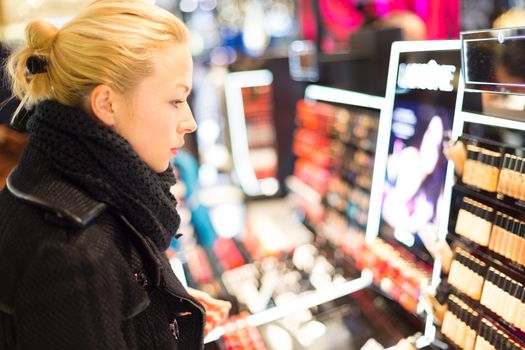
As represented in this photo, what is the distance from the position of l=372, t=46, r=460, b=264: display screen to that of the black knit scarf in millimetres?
1148

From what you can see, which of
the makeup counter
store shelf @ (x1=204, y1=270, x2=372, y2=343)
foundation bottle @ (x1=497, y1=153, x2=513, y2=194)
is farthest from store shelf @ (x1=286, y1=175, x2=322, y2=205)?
foundation bottle @ (x1=497, y1=153, x2=513, y2=194)

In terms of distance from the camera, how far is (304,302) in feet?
6.83

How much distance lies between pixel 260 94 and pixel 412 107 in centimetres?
196

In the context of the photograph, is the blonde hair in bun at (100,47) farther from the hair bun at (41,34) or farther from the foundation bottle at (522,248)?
the foundation bottle at (522,248)

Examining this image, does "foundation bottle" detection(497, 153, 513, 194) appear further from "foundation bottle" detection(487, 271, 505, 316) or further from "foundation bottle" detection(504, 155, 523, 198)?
"foundation bottle" detection(487, 271, 505, 316)

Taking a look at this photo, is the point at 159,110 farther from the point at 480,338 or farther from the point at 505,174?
the point at 480,338

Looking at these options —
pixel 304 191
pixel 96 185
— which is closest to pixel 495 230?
pixel 96 185

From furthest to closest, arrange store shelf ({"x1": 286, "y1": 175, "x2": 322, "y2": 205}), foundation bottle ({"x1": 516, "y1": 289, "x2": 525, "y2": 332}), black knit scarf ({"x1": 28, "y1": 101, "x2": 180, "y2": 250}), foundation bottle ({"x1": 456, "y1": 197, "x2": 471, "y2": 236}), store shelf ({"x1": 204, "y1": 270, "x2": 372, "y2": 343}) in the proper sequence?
1. store shelf ({"x1": 286, "y1": 175, "x2": 322, "y2": 205})
2. store shelf ({"x1": 204, "y1": 270, "x2": 372, "y2": 343})
3. foundation bottle ({"x1": 456, "y1": 197, "x2": 471, "y2": 236})
4. foundation bottle ({"x1": 516, "y1": 289, "x2": 525, "y2": 332})
5. black knit scarf ({"x1": 28, "y1": 101, "x2": 180, "y2": 250})

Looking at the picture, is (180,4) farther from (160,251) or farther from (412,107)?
(160,251)

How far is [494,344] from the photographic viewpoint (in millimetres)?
1403

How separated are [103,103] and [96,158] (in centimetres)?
13

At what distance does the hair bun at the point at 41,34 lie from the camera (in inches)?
43.1

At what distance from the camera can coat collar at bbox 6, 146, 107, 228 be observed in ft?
3.09

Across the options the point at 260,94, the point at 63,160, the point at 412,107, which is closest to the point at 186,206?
the point at 260,94
